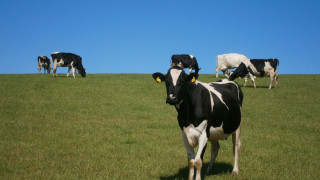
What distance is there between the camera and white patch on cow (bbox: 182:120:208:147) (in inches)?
273

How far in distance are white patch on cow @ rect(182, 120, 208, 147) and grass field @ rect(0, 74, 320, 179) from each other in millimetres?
1533

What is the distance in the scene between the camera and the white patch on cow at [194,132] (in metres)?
6.93

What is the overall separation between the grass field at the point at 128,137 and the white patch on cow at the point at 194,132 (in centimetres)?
153

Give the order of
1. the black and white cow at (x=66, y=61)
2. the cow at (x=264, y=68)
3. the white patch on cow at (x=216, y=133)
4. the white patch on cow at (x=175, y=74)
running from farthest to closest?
the black and white cow at (x=66, y=61) < the cow at (x=264, y=68) < the white patch on cow at (x=216, y=133) < the white patch on cow at (x=175, y=74)

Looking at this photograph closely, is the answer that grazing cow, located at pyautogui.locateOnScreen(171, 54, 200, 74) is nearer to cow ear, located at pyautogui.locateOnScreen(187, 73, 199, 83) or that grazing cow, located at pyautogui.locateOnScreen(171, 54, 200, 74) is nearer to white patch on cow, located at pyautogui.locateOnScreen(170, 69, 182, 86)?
cow ear, located at pyautogui.locateOnScreen(187, 73, 199, 83)

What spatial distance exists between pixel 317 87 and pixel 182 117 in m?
26.8

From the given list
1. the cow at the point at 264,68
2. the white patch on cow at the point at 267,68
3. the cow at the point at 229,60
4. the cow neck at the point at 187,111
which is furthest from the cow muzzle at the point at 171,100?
the cow at the point at 229,60

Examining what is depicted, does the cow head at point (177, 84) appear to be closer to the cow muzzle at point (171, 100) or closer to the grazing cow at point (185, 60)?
the cow muzzle at point (171, 100)

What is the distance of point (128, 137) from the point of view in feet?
41.4

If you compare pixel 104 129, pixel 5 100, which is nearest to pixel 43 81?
pixel 5 100

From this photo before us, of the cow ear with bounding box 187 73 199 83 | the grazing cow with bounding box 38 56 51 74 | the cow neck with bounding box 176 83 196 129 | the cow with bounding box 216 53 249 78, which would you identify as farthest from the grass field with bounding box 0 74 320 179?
the grazing cow with bounding box 38 56 51 74

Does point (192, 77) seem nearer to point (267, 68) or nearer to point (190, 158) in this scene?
point (190, 158)

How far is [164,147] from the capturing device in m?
11.1

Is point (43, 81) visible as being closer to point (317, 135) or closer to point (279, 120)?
point (279, 120)
